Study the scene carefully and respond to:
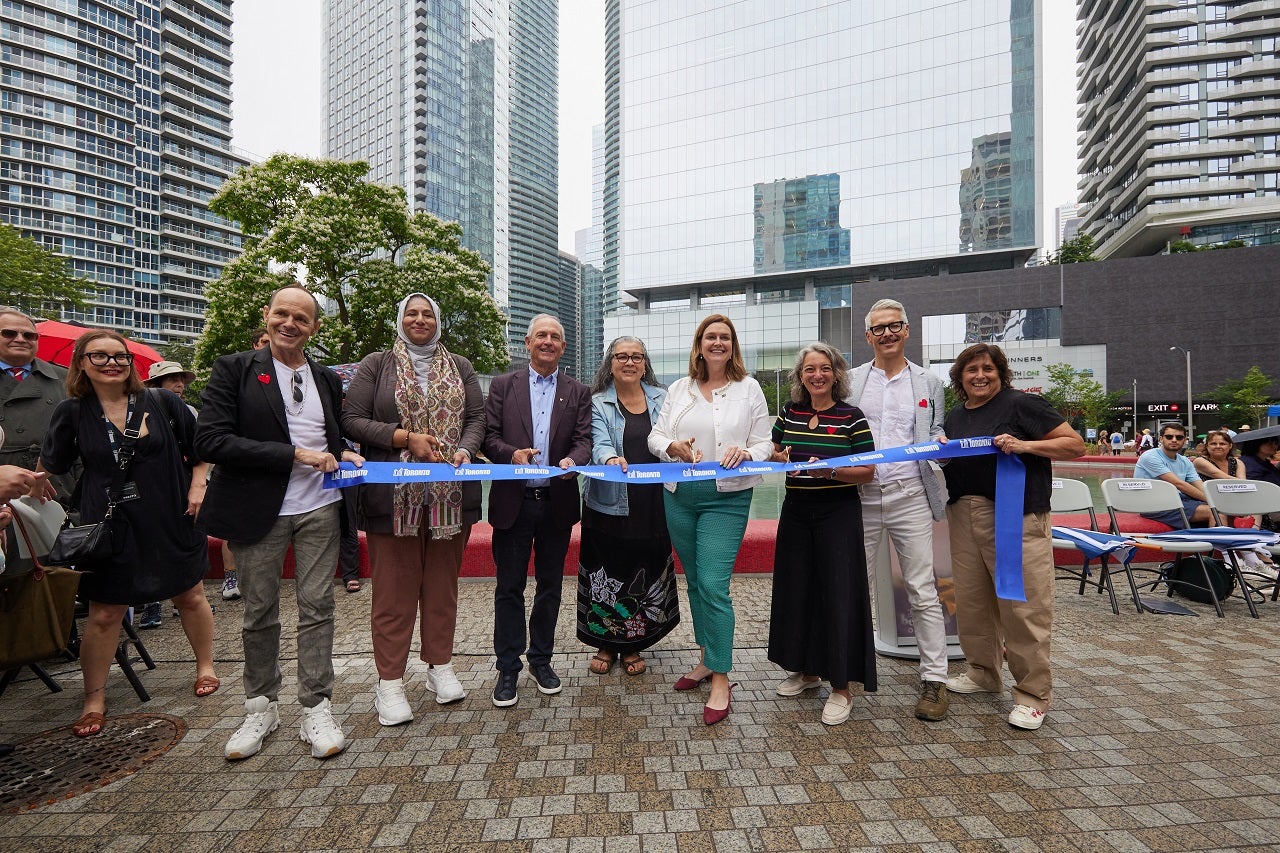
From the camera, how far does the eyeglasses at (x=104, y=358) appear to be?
320 cm

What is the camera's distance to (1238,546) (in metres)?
5.08

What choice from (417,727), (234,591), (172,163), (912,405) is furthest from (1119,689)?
(172,163)

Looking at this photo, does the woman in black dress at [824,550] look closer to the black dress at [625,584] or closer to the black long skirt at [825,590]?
the black long skirt at [825,590]

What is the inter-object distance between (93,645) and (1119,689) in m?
5.81

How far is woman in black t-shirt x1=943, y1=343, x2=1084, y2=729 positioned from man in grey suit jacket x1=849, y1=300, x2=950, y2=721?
0.16m

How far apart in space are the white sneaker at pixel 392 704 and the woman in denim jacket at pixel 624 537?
1.17m

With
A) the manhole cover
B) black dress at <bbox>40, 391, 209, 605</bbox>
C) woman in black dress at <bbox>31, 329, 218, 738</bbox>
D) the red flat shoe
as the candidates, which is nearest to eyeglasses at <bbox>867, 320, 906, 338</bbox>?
the red flat shoe

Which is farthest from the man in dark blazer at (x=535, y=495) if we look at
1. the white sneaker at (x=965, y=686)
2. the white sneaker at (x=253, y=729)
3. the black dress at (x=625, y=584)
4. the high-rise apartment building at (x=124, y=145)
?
the high-rise apartment building at (x=124, y=145)

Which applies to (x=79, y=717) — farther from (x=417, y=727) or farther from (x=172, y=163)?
(x=172, y=163)

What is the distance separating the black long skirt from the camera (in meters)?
3.21

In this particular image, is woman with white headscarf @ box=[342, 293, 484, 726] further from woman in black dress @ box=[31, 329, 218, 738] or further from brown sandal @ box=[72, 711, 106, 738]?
brown sandal @ box=[72, 711, 106, 738]

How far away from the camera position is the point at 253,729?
2.91 meters

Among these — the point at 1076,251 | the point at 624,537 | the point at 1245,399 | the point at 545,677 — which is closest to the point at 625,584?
the point at 624,537

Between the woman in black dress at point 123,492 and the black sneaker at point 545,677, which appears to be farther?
the black sneaker at point 545,677
